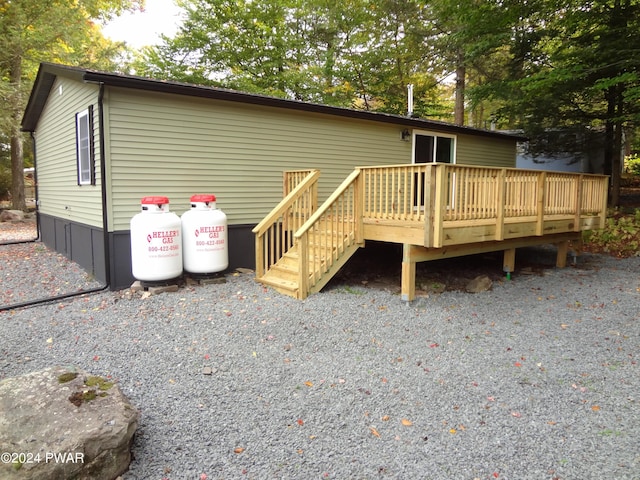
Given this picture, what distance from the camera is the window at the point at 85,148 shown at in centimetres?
621

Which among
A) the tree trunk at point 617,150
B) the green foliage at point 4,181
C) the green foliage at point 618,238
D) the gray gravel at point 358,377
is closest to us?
the gray gravel at point 358,377

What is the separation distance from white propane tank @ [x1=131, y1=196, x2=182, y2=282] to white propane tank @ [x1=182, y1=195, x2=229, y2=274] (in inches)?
10.8

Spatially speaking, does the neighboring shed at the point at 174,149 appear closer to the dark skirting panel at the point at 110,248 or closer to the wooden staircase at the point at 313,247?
the dark skirting panel at the point at 110,248

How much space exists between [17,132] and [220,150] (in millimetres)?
12824

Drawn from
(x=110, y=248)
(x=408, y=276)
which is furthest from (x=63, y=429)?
(x=408, y=276)

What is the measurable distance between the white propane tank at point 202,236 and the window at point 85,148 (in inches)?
66.8

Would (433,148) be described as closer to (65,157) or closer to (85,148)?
(85,148)

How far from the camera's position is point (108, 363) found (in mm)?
3602

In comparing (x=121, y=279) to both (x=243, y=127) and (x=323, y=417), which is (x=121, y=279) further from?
(x=323, y=417)

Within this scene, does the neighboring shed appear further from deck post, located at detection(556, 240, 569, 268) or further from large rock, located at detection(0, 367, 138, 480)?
large rock, located at detection(0, 367, 138, 480)

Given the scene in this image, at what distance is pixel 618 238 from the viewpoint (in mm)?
9906

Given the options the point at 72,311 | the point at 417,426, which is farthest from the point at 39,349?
the point at 417,426

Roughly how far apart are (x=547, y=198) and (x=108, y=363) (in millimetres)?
6781

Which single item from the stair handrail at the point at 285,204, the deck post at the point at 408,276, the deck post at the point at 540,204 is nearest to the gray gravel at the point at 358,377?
the deck post at the point at 408,276
